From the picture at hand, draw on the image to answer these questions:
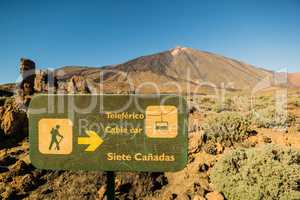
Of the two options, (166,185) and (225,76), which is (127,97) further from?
(225,76)

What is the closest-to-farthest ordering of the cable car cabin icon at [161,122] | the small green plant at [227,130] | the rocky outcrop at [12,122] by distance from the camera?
the cable car cabin icon at [161,122]
the small green plant at [227,130]
the rocky outcrop at [12,122]

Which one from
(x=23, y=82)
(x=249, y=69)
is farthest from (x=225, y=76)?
(x=23, y=82)

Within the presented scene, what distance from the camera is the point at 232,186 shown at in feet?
19.5

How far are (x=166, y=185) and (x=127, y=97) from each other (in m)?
4.26

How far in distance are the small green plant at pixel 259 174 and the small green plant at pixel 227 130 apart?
203 centimetres

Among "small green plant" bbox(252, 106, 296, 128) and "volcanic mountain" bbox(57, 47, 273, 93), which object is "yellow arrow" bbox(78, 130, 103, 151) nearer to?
"small green plant" bbox(252, 106, 296, 128)

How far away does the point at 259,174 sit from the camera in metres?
5.81

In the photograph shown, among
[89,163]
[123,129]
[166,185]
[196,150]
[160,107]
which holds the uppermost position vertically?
[160,107]

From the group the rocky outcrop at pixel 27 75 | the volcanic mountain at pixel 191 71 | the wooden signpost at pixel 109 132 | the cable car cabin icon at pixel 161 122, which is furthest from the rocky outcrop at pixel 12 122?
the volcanic mountain at pixel 191 71

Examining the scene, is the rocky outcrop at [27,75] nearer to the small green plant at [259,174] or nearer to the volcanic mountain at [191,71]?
the small green plant at [259,174]

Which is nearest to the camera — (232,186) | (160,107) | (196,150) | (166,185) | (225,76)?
(160,107)

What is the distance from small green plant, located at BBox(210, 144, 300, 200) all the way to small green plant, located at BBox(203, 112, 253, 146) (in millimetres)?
2032

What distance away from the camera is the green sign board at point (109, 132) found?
109 inches

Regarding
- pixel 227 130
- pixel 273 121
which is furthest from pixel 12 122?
pixel 273 121
